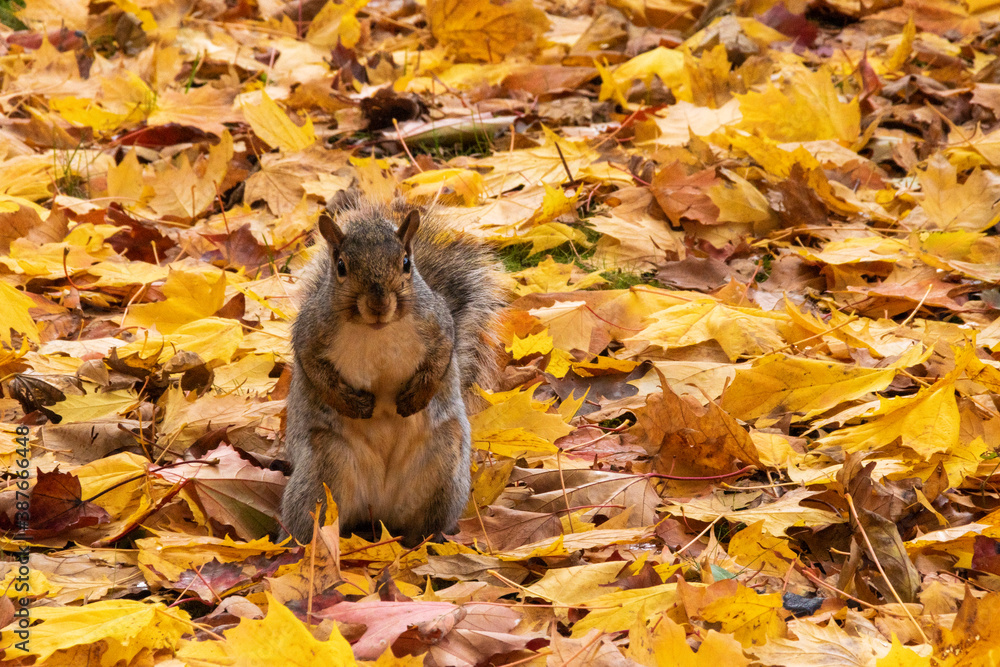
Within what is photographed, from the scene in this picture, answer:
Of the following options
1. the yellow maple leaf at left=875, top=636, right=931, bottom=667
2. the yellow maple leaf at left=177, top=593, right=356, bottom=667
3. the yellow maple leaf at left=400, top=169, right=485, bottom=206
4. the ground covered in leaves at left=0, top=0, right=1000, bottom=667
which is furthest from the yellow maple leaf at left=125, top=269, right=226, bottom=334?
the yellow maple leaf at left=875, top=636, right=931, bottom=667

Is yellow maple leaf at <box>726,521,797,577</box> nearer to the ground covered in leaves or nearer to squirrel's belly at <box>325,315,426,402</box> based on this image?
the ground covered in leaves

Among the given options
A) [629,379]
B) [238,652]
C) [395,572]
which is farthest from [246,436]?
[238,652]

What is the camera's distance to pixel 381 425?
2094mm

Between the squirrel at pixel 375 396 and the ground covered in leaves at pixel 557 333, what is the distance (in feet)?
0.40

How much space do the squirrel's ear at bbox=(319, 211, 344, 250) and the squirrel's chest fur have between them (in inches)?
6.5

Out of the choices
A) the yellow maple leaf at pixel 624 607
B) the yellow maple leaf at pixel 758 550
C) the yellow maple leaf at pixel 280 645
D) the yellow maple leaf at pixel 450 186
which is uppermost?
the yellow maple leaf at pixel 280 645

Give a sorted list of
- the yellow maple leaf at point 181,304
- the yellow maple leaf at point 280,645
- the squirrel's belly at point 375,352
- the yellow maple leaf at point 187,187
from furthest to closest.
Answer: the yellow maple leaf at point 187,187 < the yellow maple leaf at point 181,304 < the squirrel's belly at point 375,352 < the yellow maple leaf at point 280,645

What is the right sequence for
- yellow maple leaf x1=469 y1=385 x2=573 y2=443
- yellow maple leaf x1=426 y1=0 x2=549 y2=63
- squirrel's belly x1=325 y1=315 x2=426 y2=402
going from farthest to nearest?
yellow maple leaf x1=426 y1=0 x2=549 y2=63, yellow maple leaf x1=469 y1=385 x2=573 y2=443, squirrel's belly x1=325 y1=315 x2=426 y2=402

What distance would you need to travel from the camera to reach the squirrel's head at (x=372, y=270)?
1855 mm

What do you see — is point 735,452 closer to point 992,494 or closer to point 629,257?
point 992,494

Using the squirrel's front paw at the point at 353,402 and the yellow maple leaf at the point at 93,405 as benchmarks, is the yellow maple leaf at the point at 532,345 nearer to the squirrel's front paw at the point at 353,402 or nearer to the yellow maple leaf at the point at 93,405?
the squirrel's front paw at the point at 353,402

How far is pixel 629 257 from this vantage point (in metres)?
3.14

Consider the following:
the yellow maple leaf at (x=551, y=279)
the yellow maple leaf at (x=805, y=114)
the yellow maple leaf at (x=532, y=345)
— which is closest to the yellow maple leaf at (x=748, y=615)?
the yellow maple leaf at (x=532, y=345)

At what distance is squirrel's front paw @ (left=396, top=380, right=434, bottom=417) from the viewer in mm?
2012
